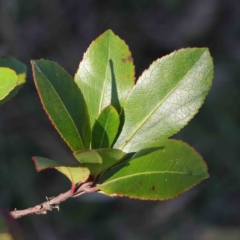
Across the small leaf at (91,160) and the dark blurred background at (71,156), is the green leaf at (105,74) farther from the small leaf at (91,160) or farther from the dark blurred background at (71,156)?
the dark blurred background at (71,156)

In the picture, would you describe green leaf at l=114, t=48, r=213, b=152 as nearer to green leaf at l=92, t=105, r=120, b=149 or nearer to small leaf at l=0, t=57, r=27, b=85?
green leaf at l=92, t=105, r=120, b=149

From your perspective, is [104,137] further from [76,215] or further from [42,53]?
[42,53]

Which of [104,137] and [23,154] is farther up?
[104,137]

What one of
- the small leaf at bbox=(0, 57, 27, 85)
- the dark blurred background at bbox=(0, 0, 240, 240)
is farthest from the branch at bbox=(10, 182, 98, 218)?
the dark blurred background at bbox=(0, 0, 240, 240)

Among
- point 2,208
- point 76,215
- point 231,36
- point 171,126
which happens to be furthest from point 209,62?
point 231,36

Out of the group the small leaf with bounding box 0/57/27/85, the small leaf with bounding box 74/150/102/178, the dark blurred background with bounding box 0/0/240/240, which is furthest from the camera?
the dark blurred background with bounding box 0/0/240/240

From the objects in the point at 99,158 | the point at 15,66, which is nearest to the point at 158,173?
the point at 99,158

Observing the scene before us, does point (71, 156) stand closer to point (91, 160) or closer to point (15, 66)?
point (15, 66)
